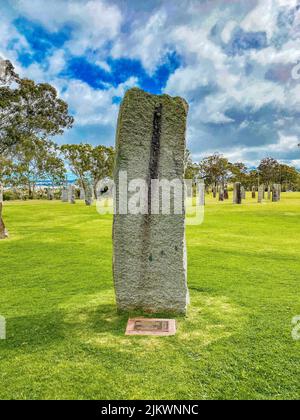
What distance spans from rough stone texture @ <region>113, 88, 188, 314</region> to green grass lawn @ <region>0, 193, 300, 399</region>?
2.13 ft

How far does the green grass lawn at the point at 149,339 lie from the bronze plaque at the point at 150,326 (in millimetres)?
125

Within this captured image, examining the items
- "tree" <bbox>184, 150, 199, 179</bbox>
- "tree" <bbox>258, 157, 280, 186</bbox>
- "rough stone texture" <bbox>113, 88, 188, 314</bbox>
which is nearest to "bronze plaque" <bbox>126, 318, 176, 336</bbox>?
"rough stone texture" <bbox>113, 88, 188, 314</bbox>

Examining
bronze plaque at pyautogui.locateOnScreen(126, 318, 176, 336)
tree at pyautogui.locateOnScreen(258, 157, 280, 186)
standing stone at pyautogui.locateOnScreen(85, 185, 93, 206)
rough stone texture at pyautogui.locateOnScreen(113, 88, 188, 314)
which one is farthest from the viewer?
tree at pyautogui.locateOnScreen(258, 157, 280, 186)

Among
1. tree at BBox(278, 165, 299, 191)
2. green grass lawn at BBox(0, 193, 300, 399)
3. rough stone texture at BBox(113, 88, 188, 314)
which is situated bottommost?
green grass lawn at BBox(0, 193, 300, 399)

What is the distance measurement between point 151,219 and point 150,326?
168cm

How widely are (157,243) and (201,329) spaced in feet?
4.89

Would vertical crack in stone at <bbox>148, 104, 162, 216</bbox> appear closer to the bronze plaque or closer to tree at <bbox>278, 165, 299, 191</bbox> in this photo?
the bronze plaque

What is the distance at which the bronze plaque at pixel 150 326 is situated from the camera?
16.8ft

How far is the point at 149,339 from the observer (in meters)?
4.93

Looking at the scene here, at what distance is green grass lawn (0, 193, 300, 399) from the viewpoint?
3.81 meters

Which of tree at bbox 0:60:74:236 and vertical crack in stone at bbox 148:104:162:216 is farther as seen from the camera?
tree at bbox 0:60:74:236

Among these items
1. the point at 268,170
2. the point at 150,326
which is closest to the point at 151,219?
the point at 150,326

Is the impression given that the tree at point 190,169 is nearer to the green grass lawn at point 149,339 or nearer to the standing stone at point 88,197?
the standing stone at point 88,197
